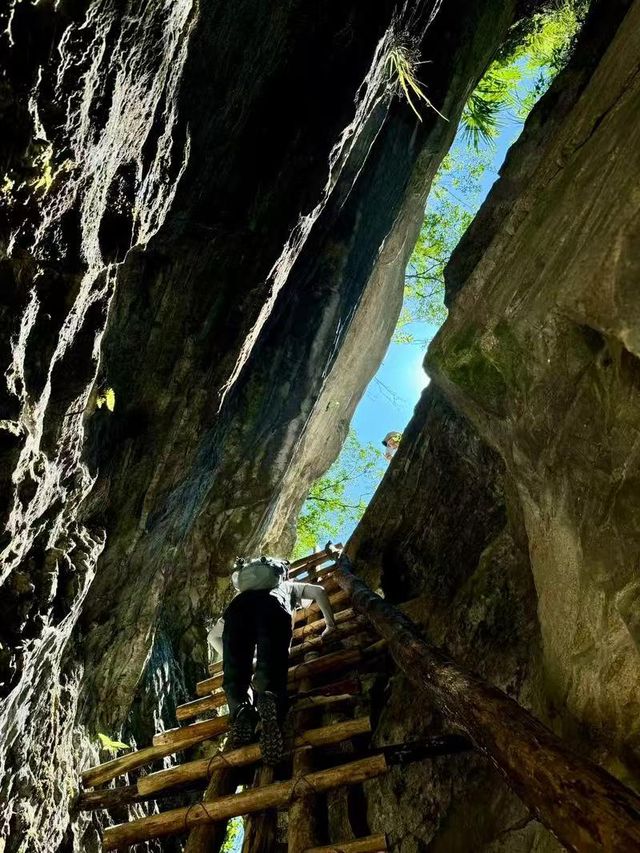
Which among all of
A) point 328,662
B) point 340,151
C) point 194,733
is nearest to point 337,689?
point 328,662

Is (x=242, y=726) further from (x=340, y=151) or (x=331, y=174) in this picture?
(x=340, y=151)

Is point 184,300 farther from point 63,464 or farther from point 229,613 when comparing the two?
point 229,613

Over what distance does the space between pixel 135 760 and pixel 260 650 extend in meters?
1.47

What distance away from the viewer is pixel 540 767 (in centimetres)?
231

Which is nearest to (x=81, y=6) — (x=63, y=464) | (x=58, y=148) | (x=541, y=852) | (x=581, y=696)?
(x=58, y=148)

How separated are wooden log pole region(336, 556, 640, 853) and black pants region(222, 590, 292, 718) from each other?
1.23 metres

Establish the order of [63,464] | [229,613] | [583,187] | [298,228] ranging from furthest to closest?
[298,228]
[229,613]
[63,464]
[583,187]

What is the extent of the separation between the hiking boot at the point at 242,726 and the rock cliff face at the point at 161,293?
1629mm

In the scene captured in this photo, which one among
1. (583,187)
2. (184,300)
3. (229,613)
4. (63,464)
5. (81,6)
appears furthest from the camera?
(184,300)

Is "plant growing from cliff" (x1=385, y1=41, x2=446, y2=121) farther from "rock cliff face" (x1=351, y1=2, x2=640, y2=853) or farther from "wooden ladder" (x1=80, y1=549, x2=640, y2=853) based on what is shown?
"wooden ladder" (x1=80, y1=549, x2=640, y2=853)

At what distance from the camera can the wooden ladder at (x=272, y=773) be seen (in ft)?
11.3

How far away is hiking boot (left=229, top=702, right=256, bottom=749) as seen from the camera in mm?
4078

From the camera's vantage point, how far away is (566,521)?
354cm

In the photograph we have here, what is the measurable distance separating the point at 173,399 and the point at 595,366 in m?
4.13
